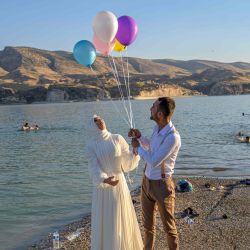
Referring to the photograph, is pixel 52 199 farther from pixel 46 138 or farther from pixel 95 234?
pixel 46 138

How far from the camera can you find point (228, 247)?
9711mm

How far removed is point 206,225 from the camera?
37.8ft

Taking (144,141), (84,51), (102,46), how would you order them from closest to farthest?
(144,141)
(84,51)
(102,46)

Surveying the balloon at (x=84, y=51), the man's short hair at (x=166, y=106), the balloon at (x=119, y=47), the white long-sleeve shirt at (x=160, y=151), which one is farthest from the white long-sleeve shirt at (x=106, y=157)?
the balloon at (x=119, y=47)

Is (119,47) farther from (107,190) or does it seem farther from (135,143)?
(107,190)

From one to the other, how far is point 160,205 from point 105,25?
11.1 ft

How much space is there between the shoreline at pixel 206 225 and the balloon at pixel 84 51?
4078 mm

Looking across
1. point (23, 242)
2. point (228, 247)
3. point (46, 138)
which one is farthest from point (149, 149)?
point (46, 138)

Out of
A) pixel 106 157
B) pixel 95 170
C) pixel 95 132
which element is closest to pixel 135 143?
pixel 106 157

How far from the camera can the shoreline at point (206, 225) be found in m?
10.2

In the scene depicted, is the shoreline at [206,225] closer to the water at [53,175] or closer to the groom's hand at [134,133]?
the water at [53,175]

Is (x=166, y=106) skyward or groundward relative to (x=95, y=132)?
skyward

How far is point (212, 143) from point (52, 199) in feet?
71.0

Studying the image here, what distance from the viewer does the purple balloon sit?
9.07 metres
